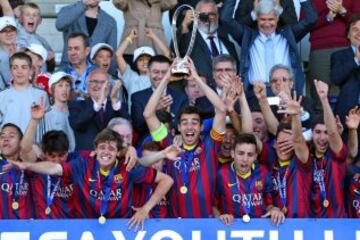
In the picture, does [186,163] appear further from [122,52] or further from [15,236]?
[122,52]

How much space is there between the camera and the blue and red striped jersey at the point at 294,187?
9391mm

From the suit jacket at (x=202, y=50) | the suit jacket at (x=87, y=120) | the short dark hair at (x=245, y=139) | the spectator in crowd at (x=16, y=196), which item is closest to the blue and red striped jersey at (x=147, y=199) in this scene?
the short dark hair at (x=245, y=139)

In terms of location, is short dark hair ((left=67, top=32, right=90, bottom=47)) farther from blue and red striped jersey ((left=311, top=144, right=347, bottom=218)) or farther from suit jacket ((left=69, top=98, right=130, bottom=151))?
blue and red striped jersey ((left=311, top=144, right=347, bottom=218))

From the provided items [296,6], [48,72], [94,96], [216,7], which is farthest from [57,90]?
[296,6]

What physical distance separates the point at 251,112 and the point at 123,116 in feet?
3.50

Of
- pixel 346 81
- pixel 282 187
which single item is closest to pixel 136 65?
pixel 346 81

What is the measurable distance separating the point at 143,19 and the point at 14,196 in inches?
119

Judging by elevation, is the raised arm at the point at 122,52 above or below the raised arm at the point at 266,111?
above

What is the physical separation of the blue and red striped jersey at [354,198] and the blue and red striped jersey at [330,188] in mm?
58

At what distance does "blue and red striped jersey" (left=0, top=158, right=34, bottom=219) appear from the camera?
938cm

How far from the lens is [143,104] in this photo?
1066 cm

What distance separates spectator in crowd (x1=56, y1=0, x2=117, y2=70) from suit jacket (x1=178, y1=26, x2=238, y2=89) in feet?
2.38

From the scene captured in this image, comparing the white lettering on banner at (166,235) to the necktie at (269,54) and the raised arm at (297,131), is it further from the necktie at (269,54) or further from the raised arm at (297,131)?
the necktie at (269,54)

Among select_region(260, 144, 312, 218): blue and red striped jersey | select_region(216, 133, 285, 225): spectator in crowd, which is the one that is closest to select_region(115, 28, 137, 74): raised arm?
select_region(216, 133, 285, 225): spectator in crowd
